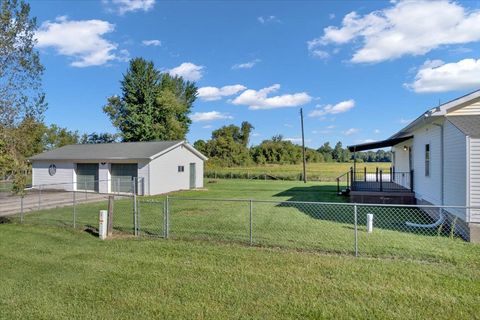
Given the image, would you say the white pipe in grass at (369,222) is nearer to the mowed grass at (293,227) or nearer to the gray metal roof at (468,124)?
the mowed grass at (293,227)

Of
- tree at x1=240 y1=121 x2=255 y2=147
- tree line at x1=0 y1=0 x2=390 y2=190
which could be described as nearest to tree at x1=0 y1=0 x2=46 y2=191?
tree line at x1=0 y1=0 x2=390 y2=190

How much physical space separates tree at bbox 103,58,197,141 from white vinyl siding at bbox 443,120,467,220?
34.2 metres

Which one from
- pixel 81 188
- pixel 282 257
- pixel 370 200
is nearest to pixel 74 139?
pixel 81 188

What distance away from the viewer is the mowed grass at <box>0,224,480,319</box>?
13.6 feet

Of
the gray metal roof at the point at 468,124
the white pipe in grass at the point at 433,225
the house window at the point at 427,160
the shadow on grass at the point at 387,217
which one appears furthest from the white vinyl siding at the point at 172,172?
the gray metal roof at the point at 468,124

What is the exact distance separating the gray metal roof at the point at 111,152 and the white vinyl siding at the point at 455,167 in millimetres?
15622

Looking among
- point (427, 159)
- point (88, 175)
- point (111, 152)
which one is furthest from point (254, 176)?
point (427, 159)

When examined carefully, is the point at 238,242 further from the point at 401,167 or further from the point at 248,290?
the point at 401,167

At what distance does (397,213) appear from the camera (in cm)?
1202

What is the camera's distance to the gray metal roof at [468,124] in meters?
8.09

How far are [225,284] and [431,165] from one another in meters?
9.19

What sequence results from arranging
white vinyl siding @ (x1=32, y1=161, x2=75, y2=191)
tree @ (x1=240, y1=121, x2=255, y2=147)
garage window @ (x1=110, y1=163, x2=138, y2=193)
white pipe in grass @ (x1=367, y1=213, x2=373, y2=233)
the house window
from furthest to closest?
tree @ (x1=240, y1=121, x2=255, y2=147) < white vinyl siding @ (x1=32, y1=161, x2=75, y2=191) < garage window @ (x1=110, y1=163, x2=138, y2=193) < the house window < white pipe in grass @ (x1=367, y1=213, x2=373, y2=233)

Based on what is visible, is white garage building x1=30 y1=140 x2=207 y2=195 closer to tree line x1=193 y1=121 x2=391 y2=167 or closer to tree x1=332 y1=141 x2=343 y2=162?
tree line x1=193 y1=121 x2=391 y2=167

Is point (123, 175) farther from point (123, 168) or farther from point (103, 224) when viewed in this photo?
point (103, 224)
